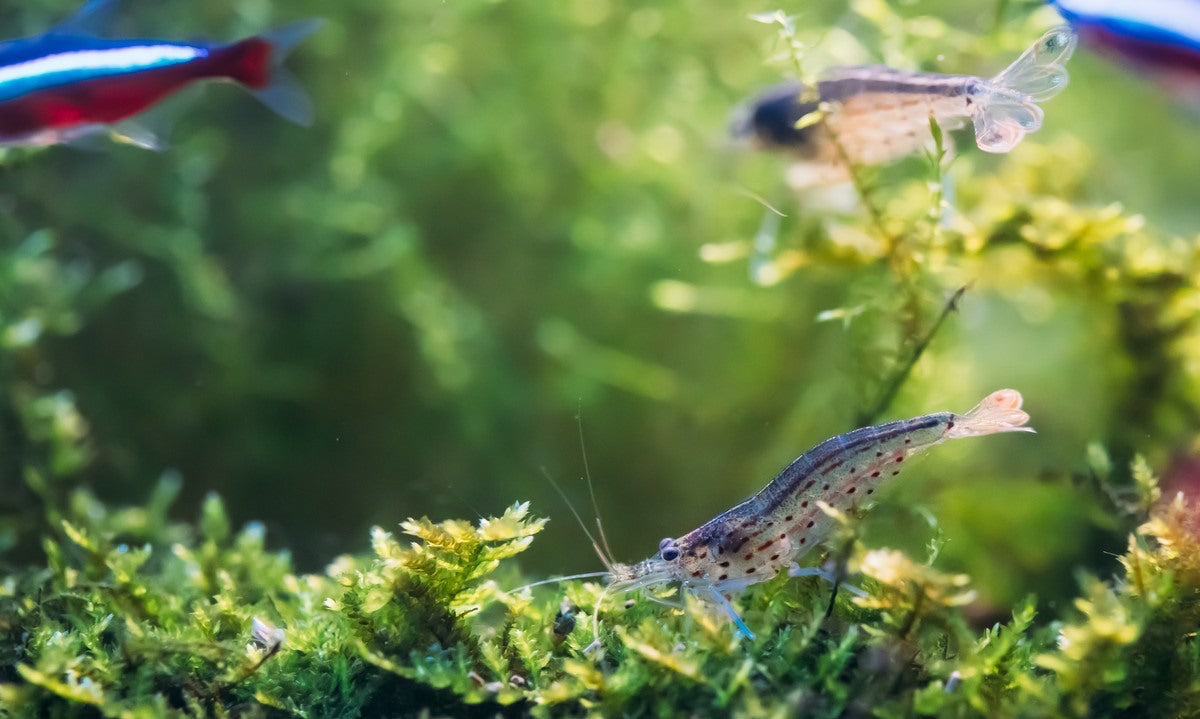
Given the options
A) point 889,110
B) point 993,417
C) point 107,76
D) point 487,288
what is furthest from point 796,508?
point 487,288

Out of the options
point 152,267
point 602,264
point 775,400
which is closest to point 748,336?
point 775,400

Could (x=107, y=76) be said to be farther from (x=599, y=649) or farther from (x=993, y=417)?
(x=993, y=417)

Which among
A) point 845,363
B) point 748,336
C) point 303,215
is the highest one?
point 303,215

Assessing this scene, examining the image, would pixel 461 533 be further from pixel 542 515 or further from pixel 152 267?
pixel 152 267

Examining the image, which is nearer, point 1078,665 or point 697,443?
point 1078,665

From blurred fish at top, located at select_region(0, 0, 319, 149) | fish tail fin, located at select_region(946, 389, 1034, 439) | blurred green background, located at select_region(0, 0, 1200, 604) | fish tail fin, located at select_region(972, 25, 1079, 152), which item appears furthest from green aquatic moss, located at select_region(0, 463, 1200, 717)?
blurred green background, located at select_region(0, 0, 1200, 604)

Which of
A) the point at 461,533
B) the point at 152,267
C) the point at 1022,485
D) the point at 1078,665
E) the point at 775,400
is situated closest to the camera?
the point at 1078,665

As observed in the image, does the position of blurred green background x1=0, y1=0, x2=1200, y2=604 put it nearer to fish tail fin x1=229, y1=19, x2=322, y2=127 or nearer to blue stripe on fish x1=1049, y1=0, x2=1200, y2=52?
blue stripe on fish x1=1049, y1=0, x2=1200, y2=52
